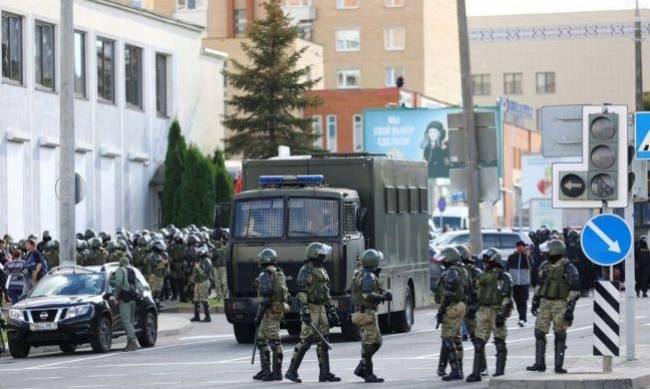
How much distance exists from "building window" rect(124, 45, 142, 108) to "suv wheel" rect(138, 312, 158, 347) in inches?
937

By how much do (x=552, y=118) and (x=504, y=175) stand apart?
2893 inches

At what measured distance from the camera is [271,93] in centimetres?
7312

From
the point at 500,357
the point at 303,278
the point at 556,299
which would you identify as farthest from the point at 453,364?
the point at 303,278

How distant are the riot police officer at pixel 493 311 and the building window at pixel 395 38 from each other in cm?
8951

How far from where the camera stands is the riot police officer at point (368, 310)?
72.6 ft

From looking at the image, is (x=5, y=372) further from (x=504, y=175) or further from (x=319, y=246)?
(x=504, y=175)

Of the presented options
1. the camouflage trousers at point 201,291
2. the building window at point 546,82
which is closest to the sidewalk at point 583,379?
the camouflage trousers at point 201,291

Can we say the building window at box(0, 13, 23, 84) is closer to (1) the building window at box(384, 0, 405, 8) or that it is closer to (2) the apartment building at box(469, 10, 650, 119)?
(2) the apartment building at box(469, 10, 650, 119)

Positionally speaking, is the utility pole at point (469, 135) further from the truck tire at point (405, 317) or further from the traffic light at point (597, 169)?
the traffic light at point (597, 169)

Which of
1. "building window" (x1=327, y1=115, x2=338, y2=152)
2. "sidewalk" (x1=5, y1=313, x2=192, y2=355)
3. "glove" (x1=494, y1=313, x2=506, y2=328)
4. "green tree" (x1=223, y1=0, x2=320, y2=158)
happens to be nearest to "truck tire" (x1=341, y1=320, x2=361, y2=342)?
"sidewalk" (x1=5, y1=313, x2=192, y2=355)

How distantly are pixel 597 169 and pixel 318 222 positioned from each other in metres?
9.52

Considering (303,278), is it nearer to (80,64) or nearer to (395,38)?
(80,64)

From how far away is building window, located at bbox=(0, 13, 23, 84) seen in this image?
154 ft

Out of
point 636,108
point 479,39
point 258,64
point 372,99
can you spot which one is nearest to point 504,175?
point 372,99
